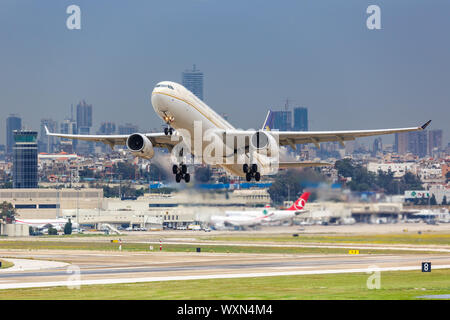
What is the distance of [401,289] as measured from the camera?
44781mm

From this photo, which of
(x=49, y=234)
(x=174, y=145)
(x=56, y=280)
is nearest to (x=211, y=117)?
(x=174, y=145)

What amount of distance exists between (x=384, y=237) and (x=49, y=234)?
202ft

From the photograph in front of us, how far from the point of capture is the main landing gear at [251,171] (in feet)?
202

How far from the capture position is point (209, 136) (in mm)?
56469

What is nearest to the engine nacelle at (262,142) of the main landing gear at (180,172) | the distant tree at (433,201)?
the main landing gear at (180,172)

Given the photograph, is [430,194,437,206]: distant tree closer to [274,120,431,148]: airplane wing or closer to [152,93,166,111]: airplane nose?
[274,120,431,148]: airplane wing

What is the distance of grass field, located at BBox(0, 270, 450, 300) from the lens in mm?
41156

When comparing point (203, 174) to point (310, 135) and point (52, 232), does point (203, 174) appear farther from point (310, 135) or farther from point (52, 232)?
point (52, 232)

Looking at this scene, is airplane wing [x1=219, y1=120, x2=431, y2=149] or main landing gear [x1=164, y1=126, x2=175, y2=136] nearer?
main landing gear [x1=164, y1=126, x2=175, y2=136]

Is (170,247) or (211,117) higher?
(211,117)

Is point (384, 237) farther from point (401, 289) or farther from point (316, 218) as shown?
point (401, 289)

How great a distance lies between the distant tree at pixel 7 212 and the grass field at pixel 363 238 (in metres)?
65.3

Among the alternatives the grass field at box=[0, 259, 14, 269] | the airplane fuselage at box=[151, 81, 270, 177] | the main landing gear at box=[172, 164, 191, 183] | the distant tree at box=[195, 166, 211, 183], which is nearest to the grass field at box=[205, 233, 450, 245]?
the distant tree at box=[195, 166, 211, 183]

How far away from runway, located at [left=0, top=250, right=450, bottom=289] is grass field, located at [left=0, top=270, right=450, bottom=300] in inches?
115
